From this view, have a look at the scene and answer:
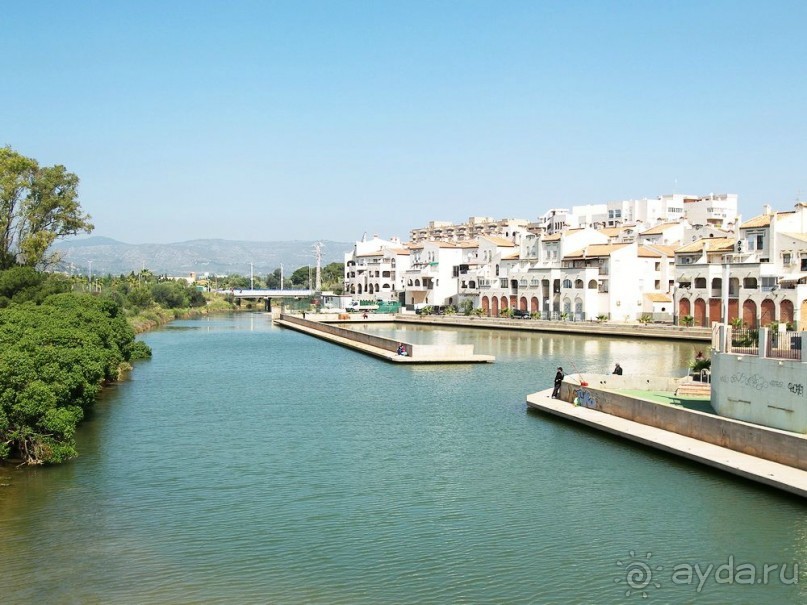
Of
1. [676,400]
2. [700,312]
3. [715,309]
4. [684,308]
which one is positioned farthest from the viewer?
[684,308]

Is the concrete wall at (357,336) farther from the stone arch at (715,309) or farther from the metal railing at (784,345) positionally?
the metal railing at (784,345)

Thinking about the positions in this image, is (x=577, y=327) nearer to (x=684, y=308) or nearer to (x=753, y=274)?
(x=684, y=308)

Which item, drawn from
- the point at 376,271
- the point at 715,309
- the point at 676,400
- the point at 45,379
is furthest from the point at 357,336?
the point at 376,271

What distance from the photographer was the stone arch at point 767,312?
55.7 m

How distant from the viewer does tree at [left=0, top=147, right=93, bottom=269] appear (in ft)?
149

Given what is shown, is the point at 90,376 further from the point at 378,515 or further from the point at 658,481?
the point at 658,481

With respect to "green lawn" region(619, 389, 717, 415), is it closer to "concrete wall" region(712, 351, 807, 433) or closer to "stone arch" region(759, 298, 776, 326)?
"concrete wall" region(712, 351, 807, 433)

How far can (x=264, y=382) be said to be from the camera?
119ft

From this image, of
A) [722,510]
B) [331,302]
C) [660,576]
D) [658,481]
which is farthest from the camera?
[331,302]

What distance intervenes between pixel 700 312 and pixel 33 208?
149 ft

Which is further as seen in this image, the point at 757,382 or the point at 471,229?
the point at 471,229

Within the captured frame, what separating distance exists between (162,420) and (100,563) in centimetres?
1318

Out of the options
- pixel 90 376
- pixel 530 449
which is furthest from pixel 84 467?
pixel 530 449
